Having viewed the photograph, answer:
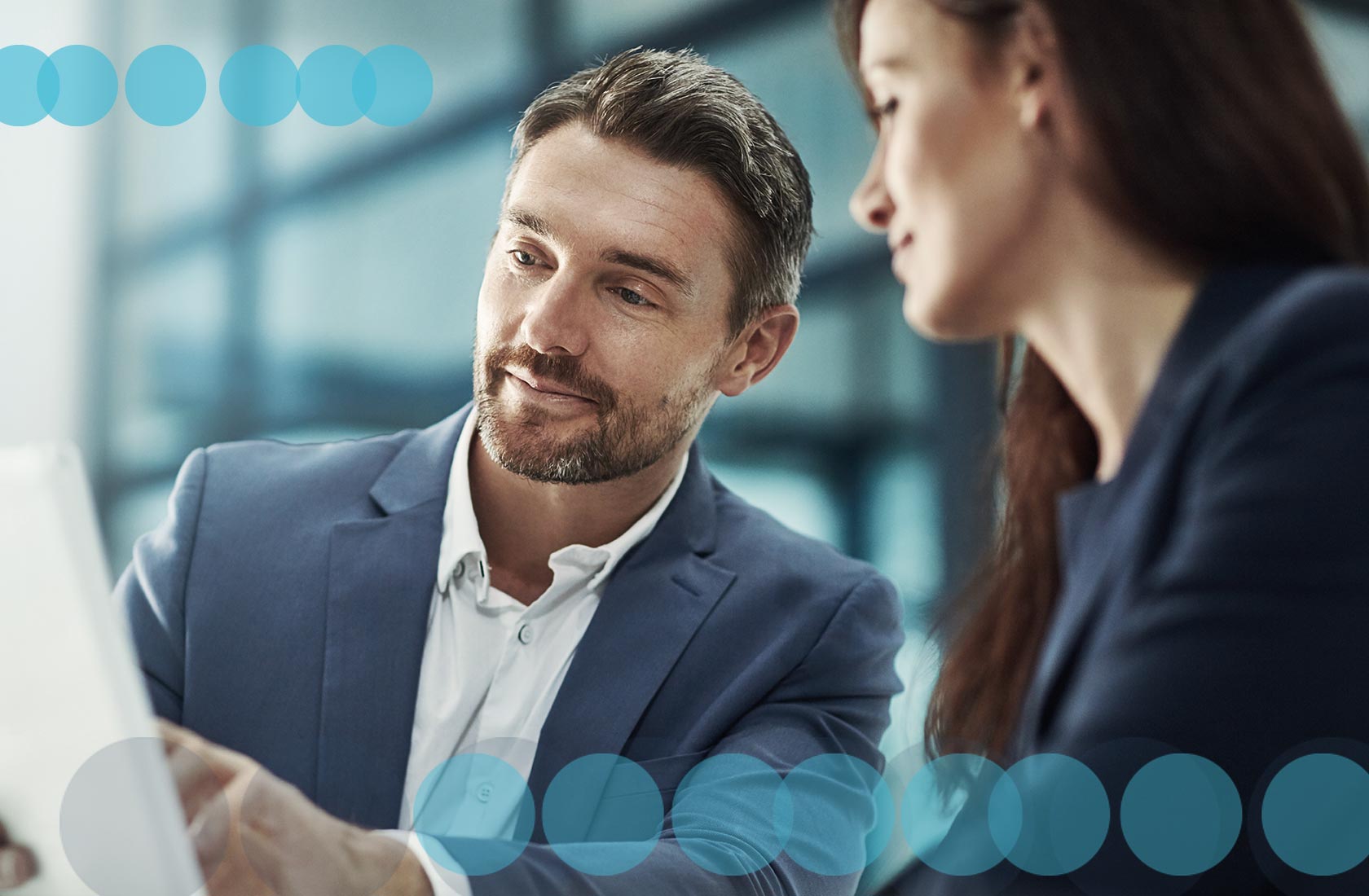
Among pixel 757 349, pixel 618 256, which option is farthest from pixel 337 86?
pixel 618 256

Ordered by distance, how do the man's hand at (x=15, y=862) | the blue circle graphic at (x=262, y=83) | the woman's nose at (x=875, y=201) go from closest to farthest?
the man's hand at (x=15, y=862) < the woman's nose at (x=875, y=201) < the blue circle graphic at (x=262, y=83)

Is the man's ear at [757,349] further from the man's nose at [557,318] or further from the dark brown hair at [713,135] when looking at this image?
the man's nose at [557,318]

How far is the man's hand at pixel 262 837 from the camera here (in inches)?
32.0

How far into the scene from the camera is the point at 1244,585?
0.64 m

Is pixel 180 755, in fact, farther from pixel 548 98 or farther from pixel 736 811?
pixel 548 98

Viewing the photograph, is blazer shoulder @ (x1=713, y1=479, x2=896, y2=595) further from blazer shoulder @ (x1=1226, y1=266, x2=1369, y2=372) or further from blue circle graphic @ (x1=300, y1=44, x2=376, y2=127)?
blue circle graphic @ (x1=300, y1=44, x2=376, y2=127)

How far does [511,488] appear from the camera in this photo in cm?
176

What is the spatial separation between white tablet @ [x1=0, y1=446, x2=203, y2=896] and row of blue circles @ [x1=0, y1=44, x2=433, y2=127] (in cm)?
289

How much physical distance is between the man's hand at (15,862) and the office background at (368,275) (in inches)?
94.1

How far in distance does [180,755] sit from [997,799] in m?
0.51
